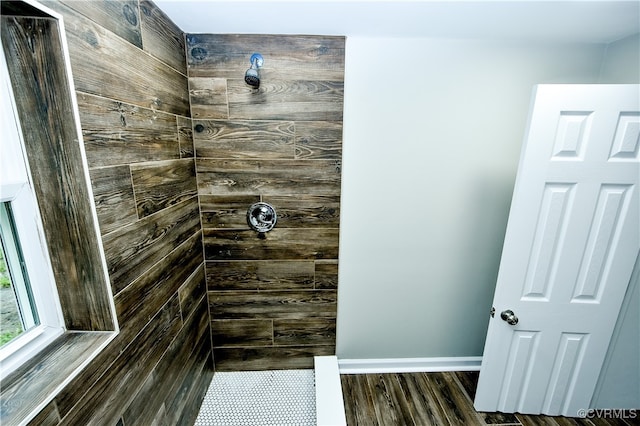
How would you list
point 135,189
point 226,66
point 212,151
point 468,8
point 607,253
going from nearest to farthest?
point 135,189 < point 468,8 < point 607,253 < point 226,66 < point 212,151

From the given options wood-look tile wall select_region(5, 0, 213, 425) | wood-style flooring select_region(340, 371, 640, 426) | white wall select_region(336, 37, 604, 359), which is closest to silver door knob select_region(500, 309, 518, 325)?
white wall select_region(336, 37, 604, 359)

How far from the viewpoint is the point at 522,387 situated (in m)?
1.64

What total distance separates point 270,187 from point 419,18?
4.09 ft

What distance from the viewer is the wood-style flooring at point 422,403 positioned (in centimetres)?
163

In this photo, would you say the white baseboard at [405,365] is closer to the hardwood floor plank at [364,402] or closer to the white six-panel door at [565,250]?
the hardwood floor plank at [364,402]

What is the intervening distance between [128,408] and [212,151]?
1.34 metres

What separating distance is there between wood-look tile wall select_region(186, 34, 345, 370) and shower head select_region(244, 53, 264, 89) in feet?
0.30

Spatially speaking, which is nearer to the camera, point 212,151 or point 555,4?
point 555,4

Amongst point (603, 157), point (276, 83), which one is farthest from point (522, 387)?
point (276, 83)

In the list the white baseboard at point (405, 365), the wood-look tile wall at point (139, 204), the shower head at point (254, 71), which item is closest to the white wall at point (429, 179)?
the white baseboard at point (405, 365)

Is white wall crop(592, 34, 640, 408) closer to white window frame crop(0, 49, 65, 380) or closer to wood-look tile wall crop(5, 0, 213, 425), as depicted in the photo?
wood-look tile wall crop(5, 0, 213, 425)

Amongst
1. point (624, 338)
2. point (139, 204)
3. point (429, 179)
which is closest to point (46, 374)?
point (139, 204)

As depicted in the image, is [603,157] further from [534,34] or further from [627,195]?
[534,34]

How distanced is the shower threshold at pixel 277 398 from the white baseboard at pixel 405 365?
0.61 ft
